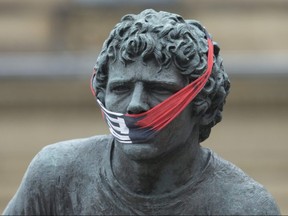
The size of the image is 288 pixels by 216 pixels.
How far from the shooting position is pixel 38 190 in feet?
20.7

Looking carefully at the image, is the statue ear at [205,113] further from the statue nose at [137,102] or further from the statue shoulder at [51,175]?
the statue shoulder at [51,175]

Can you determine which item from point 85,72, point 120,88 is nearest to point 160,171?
point 120,88

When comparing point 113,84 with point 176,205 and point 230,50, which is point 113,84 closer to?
point 176,205

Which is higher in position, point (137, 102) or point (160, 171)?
point (137, 102)

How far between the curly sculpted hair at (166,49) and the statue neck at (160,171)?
0.13 meters

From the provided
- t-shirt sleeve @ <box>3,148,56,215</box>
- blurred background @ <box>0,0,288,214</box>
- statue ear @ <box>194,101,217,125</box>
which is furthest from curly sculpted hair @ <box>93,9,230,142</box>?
blurred background @ <box>0,0,288,214</box>

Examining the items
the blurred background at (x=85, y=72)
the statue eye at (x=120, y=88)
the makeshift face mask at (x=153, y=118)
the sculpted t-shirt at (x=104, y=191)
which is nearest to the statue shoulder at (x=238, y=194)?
the sculpted t-shirt at (x=104, y=191)

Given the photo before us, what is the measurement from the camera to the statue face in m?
5.93

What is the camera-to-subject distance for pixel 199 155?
246 inches

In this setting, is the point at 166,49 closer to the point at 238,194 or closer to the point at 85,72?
the point at 238,194

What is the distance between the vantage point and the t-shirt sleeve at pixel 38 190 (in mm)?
6312

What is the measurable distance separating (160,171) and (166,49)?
0.47 meters

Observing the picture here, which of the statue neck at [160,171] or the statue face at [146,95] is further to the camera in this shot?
the statue neck at [160,171]

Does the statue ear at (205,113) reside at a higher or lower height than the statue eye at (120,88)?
lower
